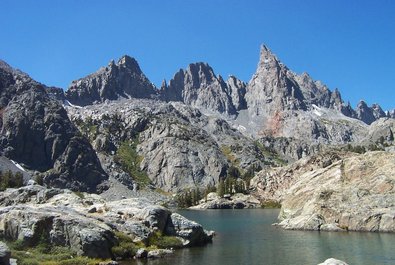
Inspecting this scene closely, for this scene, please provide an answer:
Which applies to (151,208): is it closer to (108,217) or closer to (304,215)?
(108,217)

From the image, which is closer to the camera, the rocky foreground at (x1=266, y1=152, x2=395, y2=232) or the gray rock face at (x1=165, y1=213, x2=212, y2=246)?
the gray rock face at (x1=165, y1=213, x2=212, y2=246)

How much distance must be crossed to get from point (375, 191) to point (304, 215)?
662 inches

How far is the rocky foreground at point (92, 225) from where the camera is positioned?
57.4 metres

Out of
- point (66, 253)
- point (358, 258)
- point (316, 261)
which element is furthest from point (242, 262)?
point (66, 253)

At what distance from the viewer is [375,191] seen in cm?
9919

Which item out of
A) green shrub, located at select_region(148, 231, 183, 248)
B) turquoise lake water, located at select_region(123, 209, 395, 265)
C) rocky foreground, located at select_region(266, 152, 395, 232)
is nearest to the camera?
turquoise lake water, located at select_region(123, 209, 395, 265)

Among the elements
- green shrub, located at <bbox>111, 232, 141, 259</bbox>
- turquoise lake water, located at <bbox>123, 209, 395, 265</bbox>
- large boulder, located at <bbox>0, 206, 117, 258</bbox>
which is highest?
large boulder, located at <bbox>0, 206, 117, 258</bbox>

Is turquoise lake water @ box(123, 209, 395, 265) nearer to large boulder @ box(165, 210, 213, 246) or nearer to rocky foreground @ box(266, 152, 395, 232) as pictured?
large boulder @ box(165, 210, 213, 246)

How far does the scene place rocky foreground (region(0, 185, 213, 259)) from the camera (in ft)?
188

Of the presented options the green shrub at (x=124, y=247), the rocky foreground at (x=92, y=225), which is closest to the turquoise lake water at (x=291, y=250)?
the green shrub at (x=124, y=247)

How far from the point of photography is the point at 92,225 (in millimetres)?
60469

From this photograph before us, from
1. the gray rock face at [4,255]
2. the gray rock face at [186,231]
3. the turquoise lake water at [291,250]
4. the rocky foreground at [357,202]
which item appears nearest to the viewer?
the gray rock face at [4,255]

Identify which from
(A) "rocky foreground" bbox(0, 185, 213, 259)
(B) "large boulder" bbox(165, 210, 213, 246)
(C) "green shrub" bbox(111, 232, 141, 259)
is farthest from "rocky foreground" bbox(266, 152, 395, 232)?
(C) "green shrub" bbox(111, 232, 141, 259)

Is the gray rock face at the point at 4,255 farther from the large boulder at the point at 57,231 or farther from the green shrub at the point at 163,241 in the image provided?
the green shrub at the point at 163,241
